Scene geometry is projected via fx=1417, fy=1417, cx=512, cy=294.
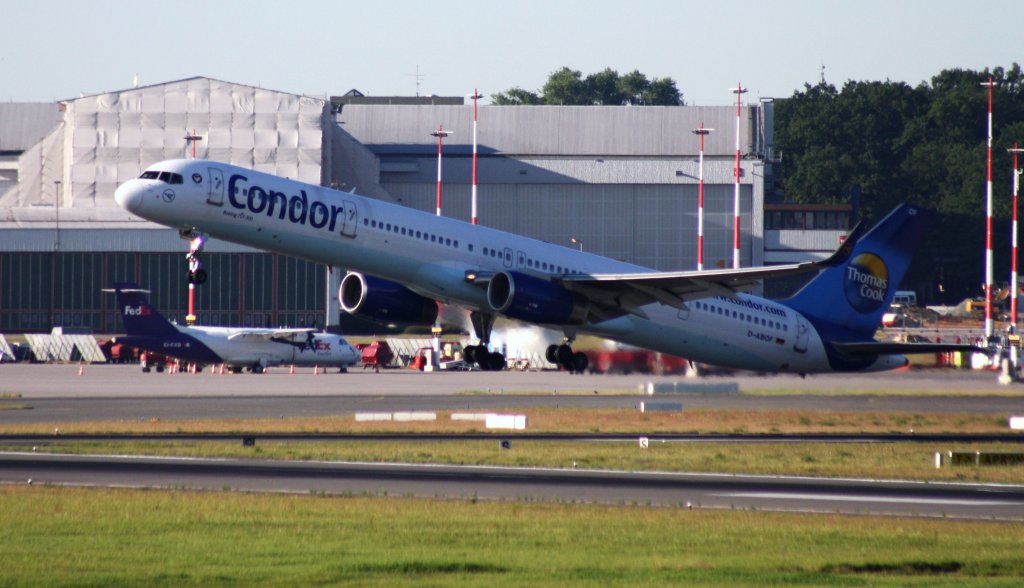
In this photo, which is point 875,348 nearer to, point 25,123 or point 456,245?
point 456,245

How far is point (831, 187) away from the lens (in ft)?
523

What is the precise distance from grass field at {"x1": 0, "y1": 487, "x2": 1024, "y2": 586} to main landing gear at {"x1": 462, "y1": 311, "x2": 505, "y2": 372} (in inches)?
657

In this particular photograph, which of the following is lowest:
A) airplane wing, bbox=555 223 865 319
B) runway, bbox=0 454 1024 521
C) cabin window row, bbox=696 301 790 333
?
runway, bbox=0 454 1024 521

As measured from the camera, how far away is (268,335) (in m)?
86.1

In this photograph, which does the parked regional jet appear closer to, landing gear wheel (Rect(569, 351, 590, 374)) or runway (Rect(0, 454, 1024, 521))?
landing gear wheel (Rect(569, 351, 590, 374))

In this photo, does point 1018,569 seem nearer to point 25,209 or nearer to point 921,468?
point 921,468

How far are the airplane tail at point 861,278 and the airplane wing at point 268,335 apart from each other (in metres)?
41.7

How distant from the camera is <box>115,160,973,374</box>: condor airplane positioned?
36.9m

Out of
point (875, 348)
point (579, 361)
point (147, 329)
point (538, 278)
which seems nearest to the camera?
point (538, 278)

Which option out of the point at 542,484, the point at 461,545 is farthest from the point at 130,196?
the point at 461,545

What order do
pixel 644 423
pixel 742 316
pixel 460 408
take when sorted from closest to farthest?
pixel 644 423 < pixel 742 316 < pixel 460 408

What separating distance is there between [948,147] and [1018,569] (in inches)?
5949

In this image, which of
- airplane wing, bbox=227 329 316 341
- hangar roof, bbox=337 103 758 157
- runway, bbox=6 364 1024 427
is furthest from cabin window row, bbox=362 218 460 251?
hangar roof, bbox=337 103 758 157

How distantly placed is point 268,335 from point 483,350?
44312 mm
